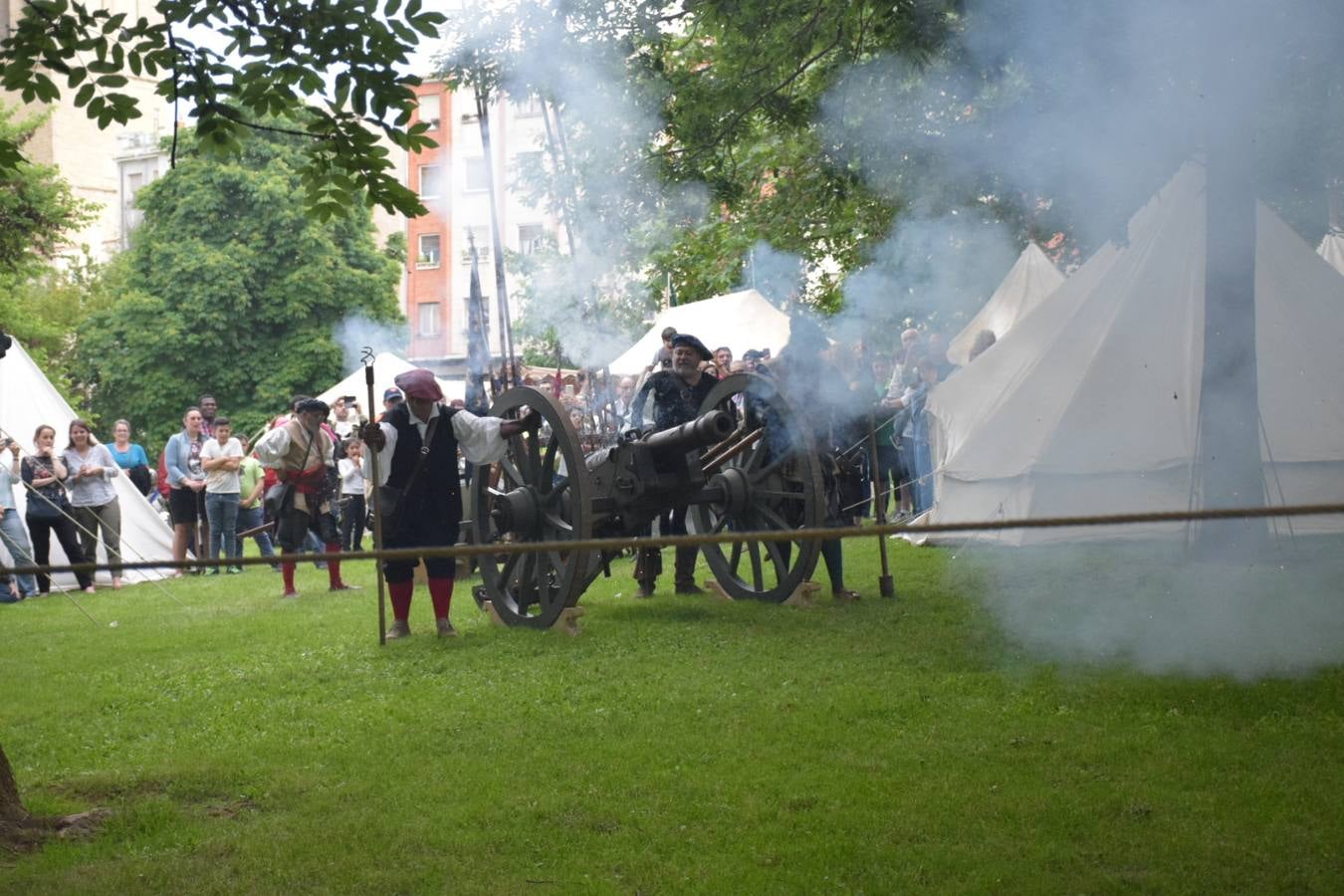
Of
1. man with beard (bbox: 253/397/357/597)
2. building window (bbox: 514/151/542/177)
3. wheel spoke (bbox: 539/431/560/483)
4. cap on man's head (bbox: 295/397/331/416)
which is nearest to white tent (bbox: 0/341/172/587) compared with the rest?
man with beard (bbox: 253/397/357/597)

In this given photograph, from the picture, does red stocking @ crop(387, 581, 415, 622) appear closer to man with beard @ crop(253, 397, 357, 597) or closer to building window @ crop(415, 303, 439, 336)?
man with beard @ crop(253, 397, 357, 597)

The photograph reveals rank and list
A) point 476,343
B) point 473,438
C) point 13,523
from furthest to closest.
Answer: point 476,343
point 13,523
point 473,438

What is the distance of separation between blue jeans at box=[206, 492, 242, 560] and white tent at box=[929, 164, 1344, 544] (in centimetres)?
681

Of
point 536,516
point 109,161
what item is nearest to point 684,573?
point 536,516

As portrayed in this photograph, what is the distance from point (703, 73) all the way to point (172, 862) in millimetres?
5573

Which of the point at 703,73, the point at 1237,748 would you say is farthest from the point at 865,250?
the point at 1237,748

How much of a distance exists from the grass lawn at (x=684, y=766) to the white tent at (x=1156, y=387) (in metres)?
1.93

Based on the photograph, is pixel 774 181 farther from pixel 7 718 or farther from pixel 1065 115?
pixel 7 718

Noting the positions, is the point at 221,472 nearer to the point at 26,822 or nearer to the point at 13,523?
the point at 13,523

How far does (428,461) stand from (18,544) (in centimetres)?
528

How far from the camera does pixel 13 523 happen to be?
11.6 metres

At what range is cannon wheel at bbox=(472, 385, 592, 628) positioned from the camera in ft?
23.6

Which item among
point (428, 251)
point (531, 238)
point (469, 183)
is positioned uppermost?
point (428, 251)

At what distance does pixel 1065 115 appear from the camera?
7.75 metres
